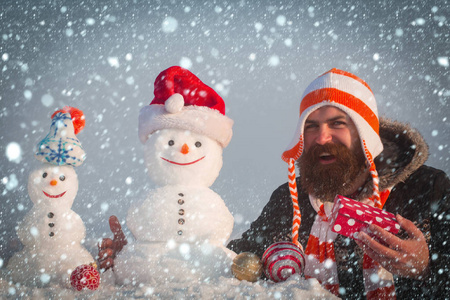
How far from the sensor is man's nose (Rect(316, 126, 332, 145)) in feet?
6.00

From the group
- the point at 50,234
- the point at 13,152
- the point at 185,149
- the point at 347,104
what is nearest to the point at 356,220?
the point at 347,104

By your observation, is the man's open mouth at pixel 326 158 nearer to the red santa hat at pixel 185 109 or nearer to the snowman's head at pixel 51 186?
the red santa hat at pixel 185 109

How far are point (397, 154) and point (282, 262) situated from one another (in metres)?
0.95

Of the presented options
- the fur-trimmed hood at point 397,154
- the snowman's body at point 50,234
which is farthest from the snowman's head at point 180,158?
the fur-trimmed hood at point 397,154

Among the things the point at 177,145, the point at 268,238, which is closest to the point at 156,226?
the point at 177,145

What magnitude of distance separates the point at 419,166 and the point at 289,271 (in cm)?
92

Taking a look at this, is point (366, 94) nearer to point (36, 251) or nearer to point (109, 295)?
point (109, 295)

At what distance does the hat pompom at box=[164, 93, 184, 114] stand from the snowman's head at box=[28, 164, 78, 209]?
27.0 inches

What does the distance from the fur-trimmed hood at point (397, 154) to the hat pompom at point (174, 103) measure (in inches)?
41.9

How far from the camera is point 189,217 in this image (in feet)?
5.41

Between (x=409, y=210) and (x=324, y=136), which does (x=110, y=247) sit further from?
(x=409, y=210)

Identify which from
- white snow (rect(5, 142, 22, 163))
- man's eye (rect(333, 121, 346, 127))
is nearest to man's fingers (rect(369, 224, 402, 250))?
man's eye (rect(333, 121, 346, 127))

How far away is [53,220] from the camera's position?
178 centimetres

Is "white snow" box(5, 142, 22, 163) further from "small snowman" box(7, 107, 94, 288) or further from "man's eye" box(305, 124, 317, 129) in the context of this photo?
"man's eye" box(305, 124, 317, 129)
